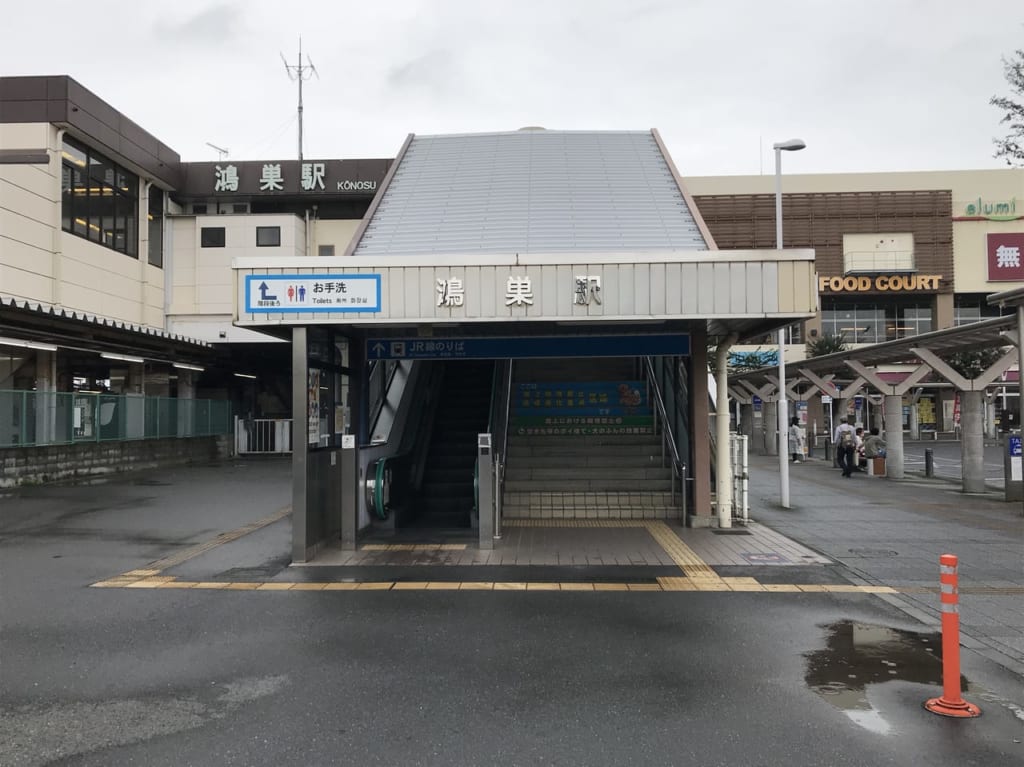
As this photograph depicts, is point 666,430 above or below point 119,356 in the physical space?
below

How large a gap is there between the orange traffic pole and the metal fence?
1766cm

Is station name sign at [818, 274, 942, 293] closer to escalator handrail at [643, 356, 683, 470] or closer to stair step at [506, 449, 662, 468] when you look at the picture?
escalator handrail at [643, 356, 683, 470]

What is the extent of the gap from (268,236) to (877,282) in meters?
32.3

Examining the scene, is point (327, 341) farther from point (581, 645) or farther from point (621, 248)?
point (581, 645)

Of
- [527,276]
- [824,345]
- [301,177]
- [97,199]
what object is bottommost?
[527,276]

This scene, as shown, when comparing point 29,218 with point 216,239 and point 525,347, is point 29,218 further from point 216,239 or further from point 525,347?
point 525,347

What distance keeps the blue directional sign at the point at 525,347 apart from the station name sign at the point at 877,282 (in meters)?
32.8

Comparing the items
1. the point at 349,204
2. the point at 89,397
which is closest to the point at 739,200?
the point at 349,204

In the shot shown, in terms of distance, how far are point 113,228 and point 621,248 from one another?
68.1 feet

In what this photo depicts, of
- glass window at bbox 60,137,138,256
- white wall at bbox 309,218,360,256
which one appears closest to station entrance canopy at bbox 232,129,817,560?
glass window at bbox 60,137,138,256

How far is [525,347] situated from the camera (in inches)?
412

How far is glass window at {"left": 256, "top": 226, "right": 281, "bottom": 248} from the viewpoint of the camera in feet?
90.8

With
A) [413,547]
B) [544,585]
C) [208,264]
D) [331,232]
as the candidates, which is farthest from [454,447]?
[331,232]

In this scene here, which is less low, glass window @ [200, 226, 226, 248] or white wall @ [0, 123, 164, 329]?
glass window @ [200, 226, 226, 248]
